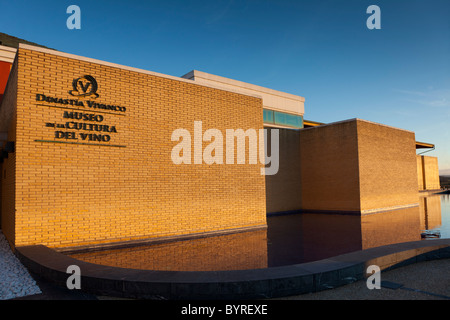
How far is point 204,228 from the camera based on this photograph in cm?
1045

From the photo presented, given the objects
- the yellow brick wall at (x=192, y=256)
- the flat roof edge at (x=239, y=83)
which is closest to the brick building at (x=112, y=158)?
the yellow brick wall at (x=192, y=256)

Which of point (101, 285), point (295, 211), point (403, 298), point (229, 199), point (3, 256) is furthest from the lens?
point (295, 211)

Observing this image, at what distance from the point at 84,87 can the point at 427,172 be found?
155ft

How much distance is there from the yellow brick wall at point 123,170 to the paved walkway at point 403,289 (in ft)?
19.1

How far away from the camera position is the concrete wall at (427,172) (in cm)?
4180

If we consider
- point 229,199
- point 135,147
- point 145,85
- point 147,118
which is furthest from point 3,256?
point 229,199

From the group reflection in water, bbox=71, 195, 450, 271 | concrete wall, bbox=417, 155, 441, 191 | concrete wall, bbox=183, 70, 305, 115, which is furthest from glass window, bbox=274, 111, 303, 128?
concrete wall, bbox=417, 155, 441, 191

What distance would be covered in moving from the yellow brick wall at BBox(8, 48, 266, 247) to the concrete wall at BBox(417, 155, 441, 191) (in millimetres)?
39079

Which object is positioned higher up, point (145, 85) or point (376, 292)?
point (145, 85)

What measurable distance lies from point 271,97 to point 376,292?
1022 inches

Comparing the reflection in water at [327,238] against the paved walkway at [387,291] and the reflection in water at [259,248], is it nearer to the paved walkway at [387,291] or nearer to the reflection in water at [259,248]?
the reflection in water at [259,248]

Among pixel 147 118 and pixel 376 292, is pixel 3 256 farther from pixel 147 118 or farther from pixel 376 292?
pixel 376 292

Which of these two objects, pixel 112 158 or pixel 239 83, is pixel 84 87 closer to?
pixel 112 158

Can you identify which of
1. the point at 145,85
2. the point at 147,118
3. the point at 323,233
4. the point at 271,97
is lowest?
the point at 323,233
